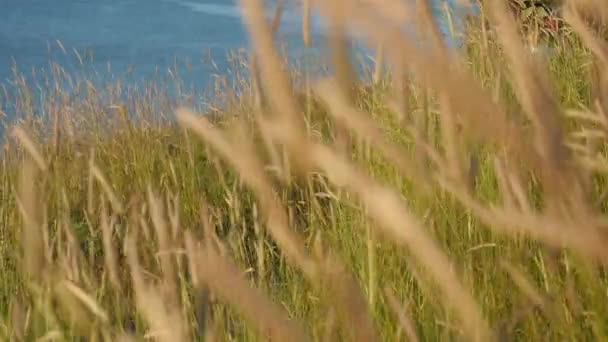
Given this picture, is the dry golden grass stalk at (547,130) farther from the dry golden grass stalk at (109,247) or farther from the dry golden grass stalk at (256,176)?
the dry golden grass stalk at (109,247)

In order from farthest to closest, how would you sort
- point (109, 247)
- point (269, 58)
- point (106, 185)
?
point (106, 185)
point (109, 247)
point (269, 58)

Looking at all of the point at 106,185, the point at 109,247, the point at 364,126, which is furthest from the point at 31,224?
the point at 364,126

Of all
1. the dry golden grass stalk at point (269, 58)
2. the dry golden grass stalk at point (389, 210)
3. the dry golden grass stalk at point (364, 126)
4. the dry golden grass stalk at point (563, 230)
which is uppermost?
the dry golden grass stalk at point (269, 58)

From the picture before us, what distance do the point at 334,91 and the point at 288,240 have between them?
0.45 feet

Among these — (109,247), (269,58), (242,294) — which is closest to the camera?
(242,294)

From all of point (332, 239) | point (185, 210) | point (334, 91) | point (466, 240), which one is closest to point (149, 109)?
point (185, 210)

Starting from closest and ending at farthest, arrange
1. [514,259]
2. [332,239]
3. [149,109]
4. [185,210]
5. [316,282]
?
[316,282], [514,259], [332,239], [185,210], [149,109]

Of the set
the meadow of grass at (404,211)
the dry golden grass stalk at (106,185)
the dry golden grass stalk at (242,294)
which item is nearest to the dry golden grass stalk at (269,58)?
the meadow of grass at (404,211)

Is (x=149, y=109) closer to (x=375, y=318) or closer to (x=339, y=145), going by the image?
(x=375, y=318)

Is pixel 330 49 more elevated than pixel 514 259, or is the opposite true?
pixel 330 49

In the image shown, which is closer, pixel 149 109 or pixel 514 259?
pixel 514 259

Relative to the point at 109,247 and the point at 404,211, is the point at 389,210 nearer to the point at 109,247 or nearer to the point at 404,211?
the point at 404,211

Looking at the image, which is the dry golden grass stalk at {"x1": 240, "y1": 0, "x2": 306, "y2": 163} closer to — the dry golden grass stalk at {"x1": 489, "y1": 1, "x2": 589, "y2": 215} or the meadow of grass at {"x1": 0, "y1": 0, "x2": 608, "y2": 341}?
the meadow of grass at {"x1": 0, "y1": 0, "x2": 608, "y2": 341}

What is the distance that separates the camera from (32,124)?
4.96 meters
